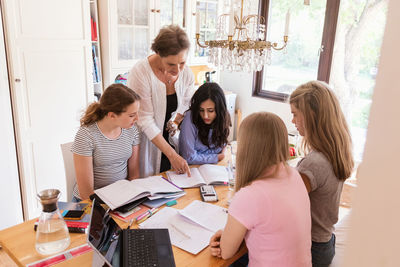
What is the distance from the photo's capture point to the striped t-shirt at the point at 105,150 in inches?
65.7

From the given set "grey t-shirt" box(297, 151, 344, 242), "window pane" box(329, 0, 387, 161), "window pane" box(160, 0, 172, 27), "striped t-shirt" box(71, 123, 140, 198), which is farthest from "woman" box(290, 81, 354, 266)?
"window pane" box(160, 0, 172, 27)

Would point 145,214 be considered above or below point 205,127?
below

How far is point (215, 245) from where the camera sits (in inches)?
47.1

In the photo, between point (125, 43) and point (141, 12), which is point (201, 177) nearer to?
point (125, 43)

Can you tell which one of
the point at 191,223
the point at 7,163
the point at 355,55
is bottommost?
the point at 7,163

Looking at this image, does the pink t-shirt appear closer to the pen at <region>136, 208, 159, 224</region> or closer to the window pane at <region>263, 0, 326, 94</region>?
the pen at <region>136, 208, 159, 224</region>

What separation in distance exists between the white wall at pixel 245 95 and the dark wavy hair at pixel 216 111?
1.82 m

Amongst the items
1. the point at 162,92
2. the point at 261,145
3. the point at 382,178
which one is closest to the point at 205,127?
the point at 162,92

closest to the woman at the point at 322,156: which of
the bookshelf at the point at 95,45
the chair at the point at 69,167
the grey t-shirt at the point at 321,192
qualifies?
the grey t-shirt at the point at 321,192

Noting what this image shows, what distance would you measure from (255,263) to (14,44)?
2.02 metres

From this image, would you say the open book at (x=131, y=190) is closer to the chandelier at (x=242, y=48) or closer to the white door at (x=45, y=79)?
the chandelier at (x=242, y=48)

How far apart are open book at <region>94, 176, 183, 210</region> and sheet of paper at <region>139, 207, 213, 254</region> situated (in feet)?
0.40

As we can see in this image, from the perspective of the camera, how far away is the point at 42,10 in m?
2.28

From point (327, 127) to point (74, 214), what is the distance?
111cm
